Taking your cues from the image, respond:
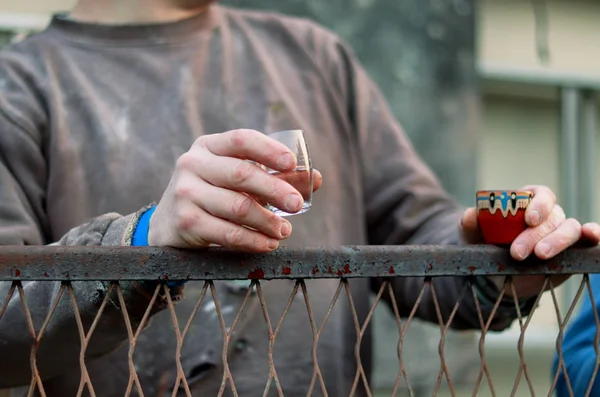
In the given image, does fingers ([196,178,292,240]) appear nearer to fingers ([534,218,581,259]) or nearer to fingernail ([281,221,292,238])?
fingernail ([281,221,292,238])

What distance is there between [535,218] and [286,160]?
1.07ft

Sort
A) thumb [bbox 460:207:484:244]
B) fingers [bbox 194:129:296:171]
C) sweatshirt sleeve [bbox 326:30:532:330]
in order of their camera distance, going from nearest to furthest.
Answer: fingers [bbox 194:129:296:171]
thumb [bbox 460:207:484:244]
sweatshirt sleeve [bbox 326:30:532:330]

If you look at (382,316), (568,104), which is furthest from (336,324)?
(568,104)

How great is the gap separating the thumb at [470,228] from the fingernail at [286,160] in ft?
1.26

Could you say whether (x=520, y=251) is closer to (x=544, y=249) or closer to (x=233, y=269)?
(x=544, y=249)

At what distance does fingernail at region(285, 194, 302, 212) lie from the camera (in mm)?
728

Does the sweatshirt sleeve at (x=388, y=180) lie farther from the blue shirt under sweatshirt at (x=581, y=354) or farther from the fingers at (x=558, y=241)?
the fingers at (x=558, y=241)

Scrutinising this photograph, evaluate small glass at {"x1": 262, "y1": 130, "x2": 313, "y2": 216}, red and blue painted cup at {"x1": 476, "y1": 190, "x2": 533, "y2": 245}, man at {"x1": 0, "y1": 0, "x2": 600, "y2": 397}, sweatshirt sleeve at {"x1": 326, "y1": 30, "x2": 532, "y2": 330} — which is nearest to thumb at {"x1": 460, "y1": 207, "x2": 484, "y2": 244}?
man at {"x1": 0, "y1": 0, "x2": 600, "y2": 397}

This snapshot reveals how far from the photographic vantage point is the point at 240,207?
29.2 inches

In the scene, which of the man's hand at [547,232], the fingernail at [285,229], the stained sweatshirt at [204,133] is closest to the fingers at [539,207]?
the man's hand at [547,232]

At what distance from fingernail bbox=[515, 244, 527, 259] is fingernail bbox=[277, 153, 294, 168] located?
28cm

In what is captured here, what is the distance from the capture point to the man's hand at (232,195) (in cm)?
73

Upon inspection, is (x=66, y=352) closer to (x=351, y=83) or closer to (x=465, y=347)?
(x=351, y=83)

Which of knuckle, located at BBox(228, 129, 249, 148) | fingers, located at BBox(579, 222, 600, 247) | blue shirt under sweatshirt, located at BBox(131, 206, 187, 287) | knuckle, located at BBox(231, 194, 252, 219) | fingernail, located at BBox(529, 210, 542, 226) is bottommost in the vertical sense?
fingers, located at BBox(579, 222, 600, 247)
